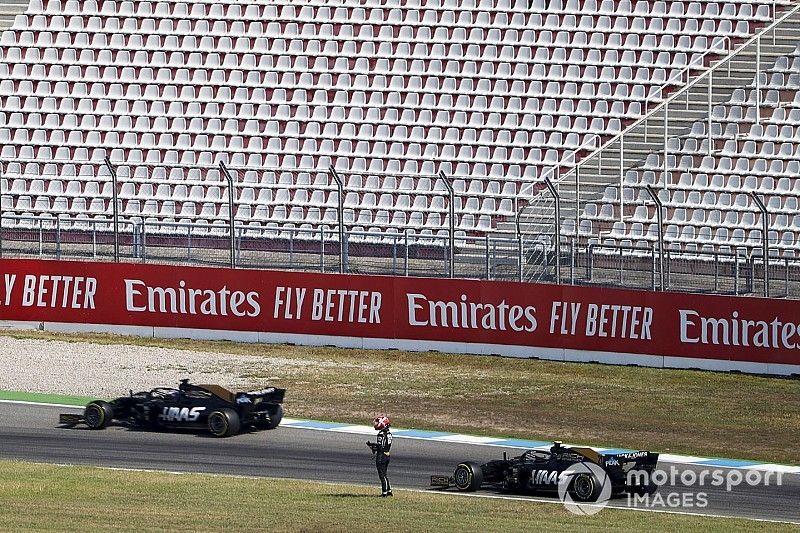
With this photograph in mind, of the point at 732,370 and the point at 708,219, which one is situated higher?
the point at 708,219

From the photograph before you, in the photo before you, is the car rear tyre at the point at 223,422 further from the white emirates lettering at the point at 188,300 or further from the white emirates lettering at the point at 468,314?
the white emirates lettering at the point at 188,300

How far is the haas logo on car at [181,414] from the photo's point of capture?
20922mm

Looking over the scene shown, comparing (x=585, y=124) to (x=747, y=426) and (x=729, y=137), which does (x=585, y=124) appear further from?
(x=747, y=426)

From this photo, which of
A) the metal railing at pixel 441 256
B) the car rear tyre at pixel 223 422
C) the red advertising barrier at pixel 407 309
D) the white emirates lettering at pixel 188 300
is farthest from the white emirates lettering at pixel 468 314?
the car rear tyre at pixel 223 422

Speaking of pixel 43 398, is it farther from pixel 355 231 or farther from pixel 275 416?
pixel 355 231


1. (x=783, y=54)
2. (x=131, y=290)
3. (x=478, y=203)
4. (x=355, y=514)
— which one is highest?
(x=783, y=54)

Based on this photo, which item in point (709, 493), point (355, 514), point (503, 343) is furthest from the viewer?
point (503, 343)

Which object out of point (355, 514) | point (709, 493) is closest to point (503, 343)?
point (709, 493)

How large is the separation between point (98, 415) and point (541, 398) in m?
7.12

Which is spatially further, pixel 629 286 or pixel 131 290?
pixel 131 290

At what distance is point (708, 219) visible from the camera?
3031 cm

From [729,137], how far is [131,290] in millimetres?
12813

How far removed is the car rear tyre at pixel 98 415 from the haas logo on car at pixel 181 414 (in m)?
0.78

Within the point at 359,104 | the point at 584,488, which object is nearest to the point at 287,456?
the point at 584,488
